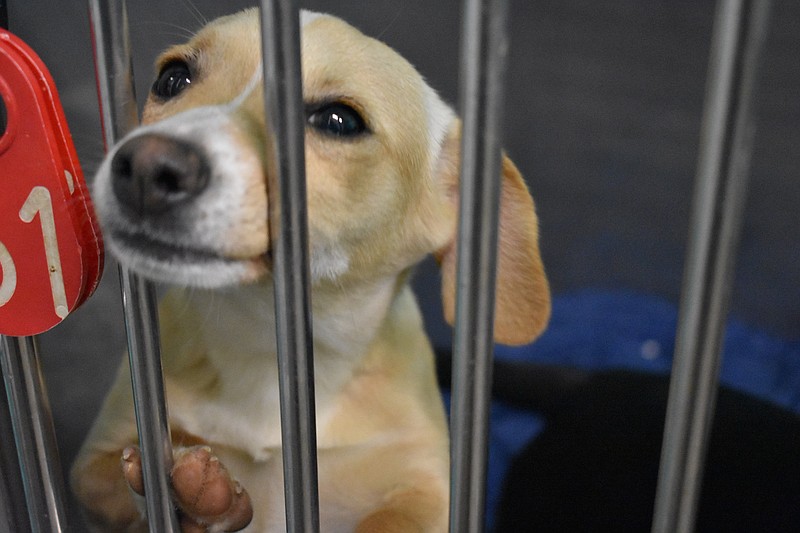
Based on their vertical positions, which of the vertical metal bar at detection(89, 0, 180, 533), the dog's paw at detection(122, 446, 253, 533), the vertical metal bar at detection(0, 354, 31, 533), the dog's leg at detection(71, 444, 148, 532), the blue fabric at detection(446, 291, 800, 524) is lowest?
the blue fabric at detection(446, 291, 800, 524)

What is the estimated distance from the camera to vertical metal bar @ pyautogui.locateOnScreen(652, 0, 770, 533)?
305 mm

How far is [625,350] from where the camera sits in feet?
5.18

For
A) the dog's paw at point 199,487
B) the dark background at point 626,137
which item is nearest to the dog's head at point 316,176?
the dog's paw at point 199,487

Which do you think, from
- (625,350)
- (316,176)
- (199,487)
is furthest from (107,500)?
(625,350)

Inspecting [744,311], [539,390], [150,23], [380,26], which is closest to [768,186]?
[744,311]

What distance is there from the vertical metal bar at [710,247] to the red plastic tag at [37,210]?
1.15 feet

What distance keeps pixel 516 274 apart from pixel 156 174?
1.70 ft

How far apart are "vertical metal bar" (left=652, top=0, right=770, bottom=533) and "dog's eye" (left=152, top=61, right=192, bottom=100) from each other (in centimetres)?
67

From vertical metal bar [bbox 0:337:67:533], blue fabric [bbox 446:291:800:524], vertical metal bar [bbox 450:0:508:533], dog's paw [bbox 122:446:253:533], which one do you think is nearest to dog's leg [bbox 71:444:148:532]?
dog's paw [bbox 122:446:253:533]

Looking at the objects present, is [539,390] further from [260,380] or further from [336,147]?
[336,147]

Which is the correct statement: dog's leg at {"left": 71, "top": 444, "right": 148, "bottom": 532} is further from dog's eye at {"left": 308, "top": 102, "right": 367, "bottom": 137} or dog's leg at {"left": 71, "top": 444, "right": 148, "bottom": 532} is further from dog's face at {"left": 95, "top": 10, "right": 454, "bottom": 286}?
dog's eye at {"left": 308, "top": 102, "right": 367, "bottom": 137}

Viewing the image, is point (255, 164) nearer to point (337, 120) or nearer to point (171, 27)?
point (337, 120)

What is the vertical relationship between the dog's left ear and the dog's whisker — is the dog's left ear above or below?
below

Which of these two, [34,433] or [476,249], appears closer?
[476,249]
